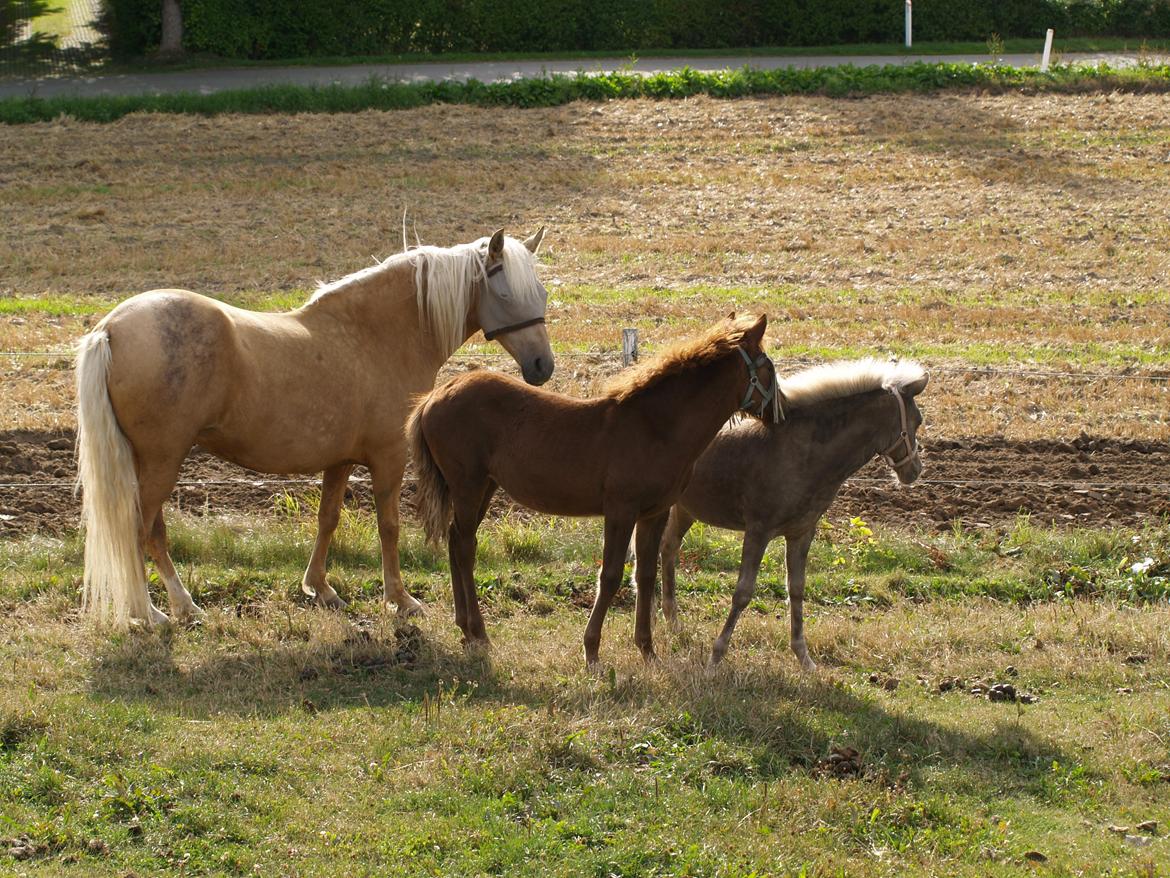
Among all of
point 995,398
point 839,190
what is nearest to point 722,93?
point 839,190

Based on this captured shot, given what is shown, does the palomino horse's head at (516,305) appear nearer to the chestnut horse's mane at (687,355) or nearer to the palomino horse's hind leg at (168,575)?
the chestnut horse's mane at (687,355)

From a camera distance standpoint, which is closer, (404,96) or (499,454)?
(499,454)

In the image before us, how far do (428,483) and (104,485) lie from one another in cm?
181

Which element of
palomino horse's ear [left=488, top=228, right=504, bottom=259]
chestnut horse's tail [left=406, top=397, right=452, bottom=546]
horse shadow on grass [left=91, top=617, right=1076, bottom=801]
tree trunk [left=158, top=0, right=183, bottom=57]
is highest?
tree trunk [left=158, top=0, right=183, bottom=57]

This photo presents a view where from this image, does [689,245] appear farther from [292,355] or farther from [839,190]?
[292,355]

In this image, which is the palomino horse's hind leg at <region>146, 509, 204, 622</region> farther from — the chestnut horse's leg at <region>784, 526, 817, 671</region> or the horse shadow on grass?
the chestnut horse's leg at <region>784, 526, 817, 671</region>

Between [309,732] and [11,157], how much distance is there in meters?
21.3

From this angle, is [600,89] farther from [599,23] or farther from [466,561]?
[466,561]

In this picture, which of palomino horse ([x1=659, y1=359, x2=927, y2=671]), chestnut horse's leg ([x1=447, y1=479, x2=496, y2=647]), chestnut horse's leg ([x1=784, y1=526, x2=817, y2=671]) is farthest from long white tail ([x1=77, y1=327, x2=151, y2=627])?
chestnut horse's leg ([x1=784, y1=526, x2=817, y2=671])

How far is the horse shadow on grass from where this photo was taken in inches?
241

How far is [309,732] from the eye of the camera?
6234 mm

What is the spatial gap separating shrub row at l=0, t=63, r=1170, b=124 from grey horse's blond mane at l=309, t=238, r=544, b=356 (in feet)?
63.9

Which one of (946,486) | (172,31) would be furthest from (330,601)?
(172,31)

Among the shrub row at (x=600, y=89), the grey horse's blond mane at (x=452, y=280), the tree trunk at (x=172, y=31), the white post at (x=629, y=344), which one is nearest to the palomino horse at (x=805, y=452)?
the grey horse's blond mane at (x=452, y=280)
